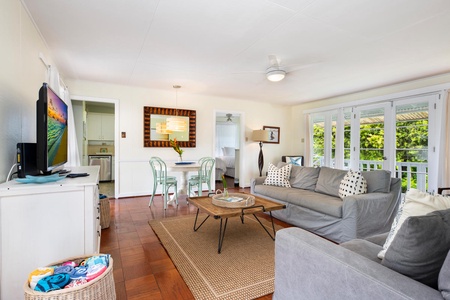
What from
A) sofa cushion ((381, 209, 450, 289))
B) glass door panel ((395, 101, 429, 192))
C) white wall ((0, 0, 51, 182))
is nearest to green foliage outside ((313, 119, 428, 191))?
glass door panel ((395, 101, 429, 192))

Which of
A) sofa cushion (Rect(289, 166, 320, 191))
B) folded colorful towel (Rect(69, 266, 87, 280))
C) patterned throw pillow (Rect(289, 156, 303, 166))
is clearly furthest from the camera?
patterned throw pillow (Rect(289, 156, 303, 166))

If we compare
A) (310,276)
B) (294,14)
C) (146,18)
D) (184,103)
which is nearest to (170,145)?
(184,103)

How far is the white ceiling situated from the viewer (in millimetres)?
2094

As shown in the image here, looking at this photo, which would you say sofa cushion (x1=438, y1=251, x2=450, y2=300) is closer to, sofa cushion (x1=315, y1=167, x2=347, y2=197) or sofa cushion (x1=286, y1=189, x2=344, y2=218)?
sofa cushion (x1=286, y1=189, x2=344, y2=218)

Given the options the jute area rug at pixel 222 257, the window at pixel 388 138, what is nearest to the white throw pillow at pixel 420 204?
the jute area rug at pixel 222 257

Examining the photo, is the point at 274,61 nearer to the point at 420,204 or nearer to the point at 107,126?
the point at 420,204

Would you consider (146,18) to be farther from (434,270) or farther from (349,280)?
(434,270)

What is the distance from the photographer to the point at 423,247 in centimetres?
93

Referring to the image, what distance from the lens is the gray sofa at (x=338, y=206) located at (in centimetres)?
257

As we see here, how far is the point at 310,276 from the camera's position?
44.0 inches

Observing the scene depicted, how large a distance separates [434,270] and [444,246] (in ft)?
0.35

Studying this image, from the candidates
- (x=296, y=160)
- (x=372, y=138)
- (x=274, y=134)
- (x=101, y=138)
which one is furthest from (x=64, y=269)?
(x=101, y=138)

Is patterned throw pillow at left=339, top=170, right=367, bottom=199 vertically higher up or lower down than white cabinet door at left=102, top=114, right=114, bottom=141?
lower down

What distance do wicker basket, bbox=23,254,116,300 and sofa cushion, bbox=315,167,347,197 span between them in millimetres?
2878
